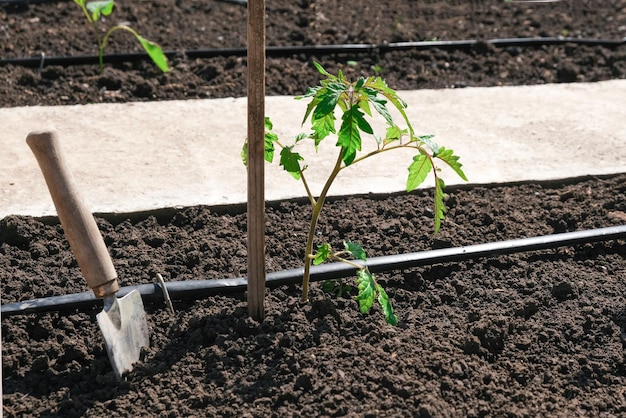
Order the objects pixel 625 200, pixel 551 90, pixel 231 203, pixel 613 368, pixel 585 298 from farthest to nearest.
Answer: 1. pixel 551 90
2. pixel 625 200
3. pixel 231 203
4. pixel 585 298
5. pixel 613 368

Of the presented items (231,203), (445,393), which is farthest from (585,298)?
(231,203)

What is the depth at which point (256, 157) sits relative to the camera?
2.48 metres

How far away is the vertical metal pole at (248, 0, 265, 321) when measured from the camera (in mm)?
2367

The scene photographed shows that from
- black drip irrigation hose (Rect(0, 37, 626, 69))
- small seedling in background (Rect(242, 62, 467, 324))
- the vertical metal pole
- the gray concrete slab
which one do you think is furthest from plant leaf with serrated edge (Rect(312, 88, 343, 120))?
black drip irrigation hose (Rect(0, 37, 626, 69))

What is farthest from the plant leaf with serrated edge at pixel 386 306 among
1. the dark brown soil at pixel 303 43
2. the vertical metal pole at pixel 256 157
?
the dark brown soil at pixel 303 43

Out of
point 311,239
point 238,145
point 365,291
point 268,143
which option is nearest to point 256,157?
point 268,143

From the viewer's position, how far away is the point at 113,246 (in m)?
3.11

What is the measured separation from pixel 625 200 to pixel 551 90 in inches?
50.2

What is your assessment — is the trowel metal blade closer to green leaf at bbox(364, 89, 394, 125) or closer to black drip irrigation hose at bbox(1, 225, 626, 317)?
black drip irrigation hose at bbox(1, 225, 626, 317)

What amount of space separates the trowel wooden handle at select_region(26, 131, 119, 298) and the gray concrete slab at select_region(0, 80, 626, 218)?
0.83 metres

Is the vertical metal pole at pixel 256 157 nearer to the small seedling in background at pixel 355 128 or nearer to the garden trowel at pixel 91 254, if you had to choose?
the small seedling in background at pixel 355 128

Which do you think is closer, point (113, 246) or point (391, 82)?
point (113, 246)

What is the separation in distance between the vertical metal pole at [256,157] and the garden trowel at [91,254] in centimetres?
37

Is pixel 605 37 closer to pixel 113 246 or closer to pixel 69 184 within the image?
pixel 113 246
